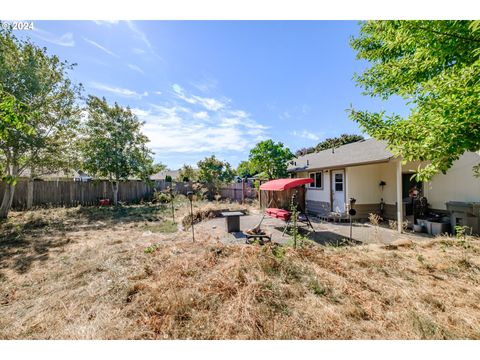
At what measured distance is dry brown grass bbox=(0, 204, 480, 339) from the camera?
2711mm

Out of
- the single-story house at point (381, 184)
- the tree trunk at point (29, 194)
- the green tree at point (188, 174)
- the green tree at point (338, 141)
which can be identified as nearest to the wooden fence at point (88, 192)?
the tree trunk at point (29, 194)

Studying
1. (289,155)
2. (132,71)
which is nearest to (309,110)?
(289,155)

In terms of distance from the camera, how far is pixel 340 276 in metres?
4.09

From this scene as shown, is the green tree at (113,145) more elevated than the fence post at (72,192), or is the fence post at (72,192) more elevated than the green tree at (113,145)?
the green tree at (113,145)

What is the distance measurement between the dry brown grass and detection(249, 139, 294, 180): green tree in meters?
9.90

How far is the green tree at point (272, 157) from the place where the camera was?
1533 centimetres

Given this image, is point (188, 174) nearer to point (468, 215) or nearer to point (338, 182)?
point (338, 182)

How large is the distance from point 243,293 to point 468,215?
8589 millimetres

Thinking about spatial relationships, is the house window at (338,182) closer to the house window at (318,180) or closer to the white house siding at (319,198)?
the white house siding at (319,198)

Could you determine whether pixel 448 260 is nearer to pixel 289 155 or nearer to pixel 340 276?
pixel 340 276

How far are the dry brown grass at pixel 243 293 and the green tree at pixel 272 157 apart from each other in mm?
9898

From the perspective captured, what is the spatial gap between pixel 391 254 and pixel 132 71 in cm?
842

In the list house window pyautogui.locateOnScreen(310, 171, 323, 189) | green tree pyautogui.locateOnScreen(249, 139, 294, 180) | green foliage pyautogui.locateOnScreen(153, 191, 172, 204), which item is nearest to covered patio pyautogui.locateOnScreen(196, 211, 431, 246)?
house window pyautogui.locateOnScreen(310, 171, 323, 189)

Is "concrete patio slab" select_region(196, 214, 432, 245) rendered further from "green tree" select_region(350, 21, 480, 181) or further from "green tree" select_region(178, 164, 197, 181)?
"green tree" select_region(178, 164, 197, 181)
